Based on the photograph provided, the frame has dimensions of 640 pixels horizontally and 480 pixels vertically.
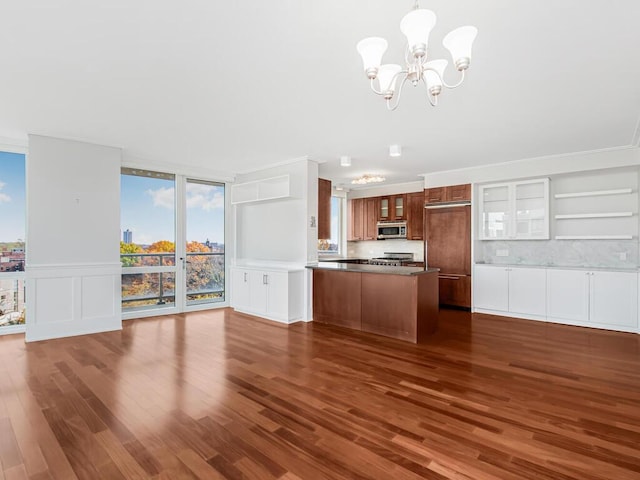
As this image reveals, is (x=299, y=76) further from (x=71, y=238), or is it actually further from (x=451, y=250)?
(x=451, y=250)

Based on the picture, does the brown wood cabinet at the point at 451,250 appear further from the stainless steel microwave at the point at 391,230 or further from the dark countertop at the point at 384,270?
the dark countertop at the point at 384,270

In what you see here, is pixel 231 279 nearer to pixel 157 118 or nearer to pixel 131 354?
pixel 131 354

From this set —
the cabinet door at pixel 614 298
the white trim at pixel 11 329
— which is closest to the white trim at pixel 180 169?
the white trim at pixel 11 329

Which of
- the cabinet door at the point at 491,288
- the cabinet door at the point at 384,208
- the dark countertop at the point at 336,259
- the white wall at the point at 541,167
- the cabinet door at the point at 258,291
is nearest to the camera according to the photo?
the white wall at the point at 541,167

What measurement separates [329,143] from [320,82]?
1.80 metres

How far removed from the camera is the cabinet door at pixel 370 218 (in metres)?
8.32

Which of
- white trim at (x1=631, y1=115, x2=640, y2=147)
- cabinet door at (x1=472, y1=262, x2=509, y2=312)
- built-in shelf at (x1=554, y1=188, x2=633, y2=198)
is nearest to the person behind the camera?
white trim at (x1=631, y1=115, x2=640, y2=147)

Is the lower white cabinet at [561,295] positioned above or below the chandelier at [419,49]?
below

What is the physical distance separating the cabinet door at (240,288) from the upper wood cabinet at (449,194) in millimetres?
3866

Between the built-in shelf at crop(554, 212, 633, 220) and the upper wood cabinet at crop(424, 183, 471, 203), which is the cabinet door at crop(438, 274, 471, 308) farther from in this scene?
the built-in shelf at crop(554, 212, 633, 220)

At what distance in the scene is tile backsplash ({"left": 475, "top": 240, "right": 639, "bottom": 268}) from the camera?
5.25 metres

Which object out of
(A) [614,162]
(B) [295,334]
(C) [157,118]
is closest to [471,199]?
(A) [614,162]

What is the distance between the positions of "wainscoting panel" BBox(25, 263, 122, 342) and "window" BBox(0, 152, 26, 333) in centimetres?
75

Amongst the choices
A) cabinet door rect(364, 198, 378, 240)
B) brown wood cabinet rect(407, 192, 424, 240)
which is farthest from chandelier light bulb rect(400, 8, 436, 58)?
cabinet door rect(364, 198, 378, 240)
